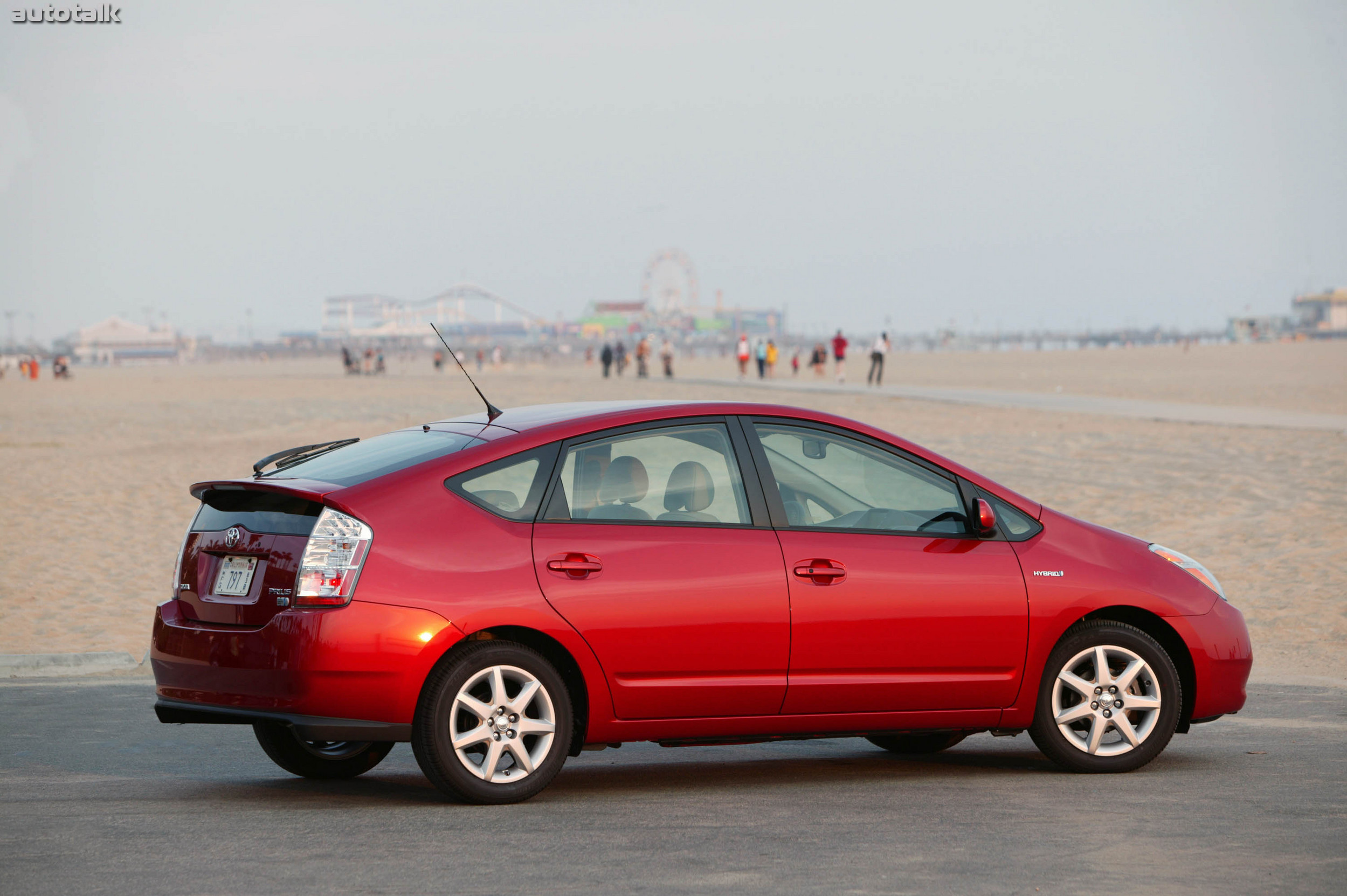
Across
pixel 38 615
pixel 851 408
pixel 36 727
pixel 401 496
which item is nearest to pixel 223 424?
pixel 851 408

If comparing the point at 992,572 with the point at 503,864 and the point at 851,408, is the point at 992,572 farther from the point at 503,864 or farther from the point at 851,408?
the point at 851,408

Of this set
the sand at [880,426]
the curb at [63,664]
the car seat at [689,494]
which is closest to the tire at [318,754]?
the car seat at [689,494]

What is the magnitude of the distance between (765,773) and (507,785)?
1.32 meters

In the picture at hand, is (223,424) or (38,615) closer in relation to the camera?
(38,615)

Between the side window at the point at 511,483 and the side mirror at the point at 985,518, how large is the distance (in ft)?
5.43

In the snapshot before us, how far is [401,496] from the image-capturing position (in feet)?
18.8

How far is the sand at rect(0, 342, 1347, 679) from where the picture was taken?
1135 cm

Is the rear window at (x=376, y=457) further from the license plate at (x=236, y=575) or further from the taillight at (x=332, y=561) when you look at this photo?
the license plate at (x=236, y=575)

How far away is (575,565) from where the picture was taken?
5793 millimetres

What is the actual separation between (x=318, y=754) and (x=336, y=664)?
124 centimetres

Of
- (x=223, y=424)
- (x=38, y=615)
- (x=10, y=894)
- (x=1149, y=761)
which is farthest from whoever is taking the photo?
(x=223, y=424)

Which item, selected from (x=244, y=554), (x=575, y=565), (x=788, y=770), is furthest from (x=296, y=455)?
(x=788, y=770)

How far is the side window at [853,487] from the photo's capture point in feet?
20.5

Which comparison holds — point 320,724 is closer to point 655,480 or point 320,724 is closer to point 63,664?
point 655,480
